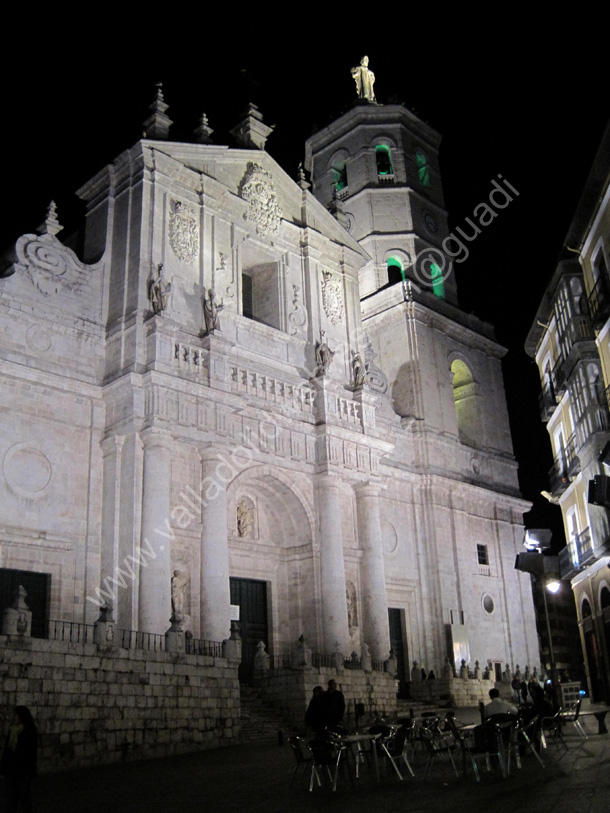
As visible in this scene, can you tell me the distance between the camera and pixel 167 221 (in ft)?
84.2

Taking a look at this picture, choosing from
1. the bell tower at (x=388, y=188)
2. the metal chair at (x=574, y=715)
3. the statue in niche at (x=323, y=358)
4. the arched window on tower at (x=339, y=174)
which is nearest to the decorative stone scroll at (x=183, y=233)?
the statue in niche at (x=323, y=358)

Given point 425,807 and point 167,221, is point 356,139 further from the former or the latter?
point 425,807

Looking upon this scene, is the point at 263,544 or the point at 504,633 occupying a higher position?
the point at 263,544

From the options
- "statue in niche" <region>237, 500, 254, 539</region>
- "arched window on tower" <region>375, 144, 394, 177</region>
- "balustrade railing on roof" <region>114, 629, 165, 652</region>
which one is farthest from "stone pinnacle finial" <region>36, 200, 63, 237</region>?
"arched window on tower" <region>375, 144, 394, 177</region>

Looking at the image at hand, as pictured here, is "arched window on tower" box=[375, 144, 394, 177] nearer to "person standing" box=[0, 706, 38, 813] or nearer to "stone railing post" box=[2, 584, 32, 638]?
"stone railing post" box=[2, 584, 32, 638]

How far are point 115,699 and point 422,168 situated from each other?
3066 centimetres

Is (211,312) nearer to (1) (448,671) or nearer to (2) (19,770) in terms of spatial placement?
(1) (448,671)

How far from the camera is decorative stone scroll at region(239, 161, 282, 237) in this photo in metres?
28.5

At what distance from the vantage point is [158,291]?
2375 centimetres

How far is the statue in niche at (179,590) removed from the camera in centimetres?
2228

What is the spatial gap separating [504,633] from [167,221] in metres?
19.8

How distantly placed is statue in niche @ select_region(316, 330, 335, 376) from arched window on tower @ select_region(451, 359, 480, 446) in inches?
364

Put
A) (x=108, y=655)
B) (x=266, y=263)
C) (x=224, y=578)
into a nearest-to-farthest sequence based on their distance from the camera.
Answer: (x=108, y=655) → (x=224, y=578) → (x=266, y=263)

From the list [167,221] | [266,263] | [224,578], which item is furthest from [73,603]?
[266,263]
